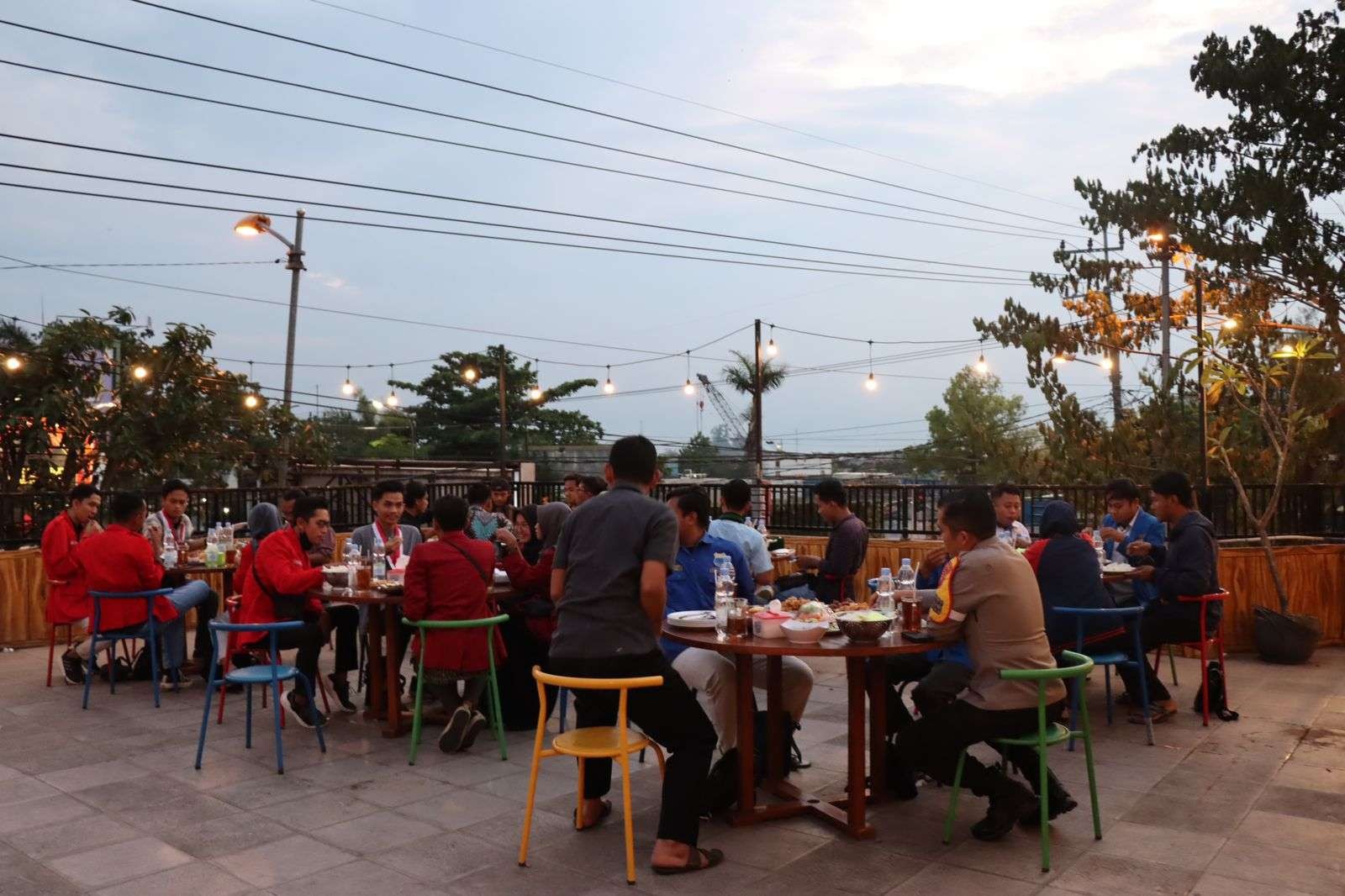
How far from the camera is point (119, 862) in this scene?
432 cm

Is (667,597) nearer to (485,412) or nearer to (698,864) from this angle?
(698,864)

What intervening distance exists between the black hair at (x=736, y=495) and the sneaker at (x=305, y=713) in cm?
289

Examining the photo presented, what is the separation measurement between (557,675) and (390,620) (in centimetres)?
256

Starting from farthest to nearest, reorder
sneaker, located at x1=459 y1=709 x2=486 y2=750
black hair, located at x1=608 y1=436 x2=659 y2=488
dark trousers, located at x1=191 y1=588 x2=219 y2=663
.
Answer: dark trousers, located at x1=191 y1=588 x2=219 y2=663 < sneaker, located at x1=459 y1=709 x2=486 y2=750 < black hair, located at x1=608 y1=436 x2=659 y2=488

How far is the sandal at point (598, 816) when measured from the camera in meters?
4.66

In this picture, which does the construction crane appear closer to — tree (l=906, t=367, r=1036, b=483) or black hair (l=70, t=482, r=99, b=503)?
tree (l=906, t=367, r=1036, b=483)

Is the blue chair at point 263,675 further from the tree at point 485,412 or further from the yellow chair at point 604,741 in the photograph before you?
the tree at point 485,412

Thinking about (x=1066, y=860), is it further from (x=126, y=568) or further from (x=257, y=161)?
(x=257, y=161)

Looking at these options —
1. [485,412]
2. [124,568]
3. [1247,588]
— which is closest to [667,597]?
[124,568]

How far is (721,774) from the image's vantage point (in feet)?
15.9

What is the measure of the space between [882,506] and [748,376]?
1035 inches

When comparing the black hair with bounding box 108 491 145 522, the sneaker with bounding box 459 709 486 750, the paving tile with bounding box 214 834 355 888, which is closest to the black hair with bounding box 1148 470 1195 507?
the sneaker with bounding box 459 709 486 750

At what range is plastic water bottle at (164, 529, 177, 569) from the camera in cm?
813

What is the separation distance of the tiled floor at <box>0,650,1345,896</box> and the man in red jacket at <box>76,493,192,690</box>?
879 millimetres
